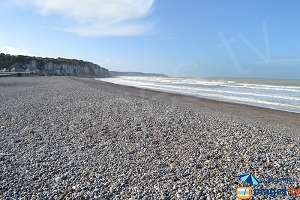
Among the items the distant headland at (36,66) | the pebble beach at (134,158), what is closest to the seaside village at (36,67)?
the distant headland at (36,66)

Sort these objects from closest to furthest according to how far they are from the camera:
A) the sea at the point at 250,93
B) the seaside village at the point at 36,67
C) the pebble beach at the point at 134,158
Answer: the pebble beach at the point at 134,158 < the sea at the point at 250,93 < the seaside village at the point at 36,67

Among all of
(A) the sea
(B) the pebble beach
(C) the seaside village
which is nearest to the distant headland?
(C) the seaside village

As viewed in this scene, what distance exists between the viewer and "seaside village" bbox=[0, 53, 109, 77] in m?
60.2

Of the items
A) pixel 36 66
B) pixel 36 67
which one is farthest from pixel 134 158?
pixel 36 66

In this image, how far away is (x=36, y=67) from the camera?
74.7 m

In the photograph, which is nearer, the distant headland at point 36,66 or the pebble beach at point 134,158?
the pebble beach at point 134,158

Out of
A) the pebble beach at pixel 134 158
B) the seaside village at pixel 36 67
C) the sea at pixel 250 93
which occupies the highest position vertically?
the seaside village at pixel 36 67

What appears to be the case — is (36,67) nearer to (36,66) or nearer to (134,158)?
(36,66)

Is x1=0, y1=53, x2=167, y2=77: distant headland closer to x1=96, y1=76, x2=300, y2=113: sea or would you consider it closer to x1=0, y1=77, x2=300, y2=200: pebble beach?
x1=96, y1=76, x2=300, y2=113: sea

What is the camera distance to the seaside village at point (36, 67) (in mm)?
60172

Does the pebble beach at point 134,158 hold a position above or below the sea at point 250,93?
below

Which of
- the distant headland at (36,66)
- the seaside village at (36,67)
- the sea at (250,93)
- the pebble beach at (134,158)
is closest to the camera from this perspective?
the pebble beach at (134,158)

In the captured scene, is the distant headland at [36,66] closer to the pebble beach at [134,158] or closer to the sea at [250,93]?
the sea at [250,93]

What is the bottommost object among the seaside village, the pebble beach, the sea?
the pebble beach
